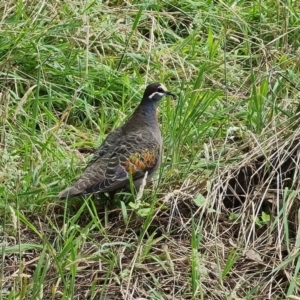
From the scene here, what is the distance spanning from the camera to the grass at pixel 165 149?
529 cm

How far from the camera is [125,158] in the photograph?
6090 mm

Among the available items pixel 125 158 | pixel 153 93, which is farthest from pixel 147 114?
pixel 125 158

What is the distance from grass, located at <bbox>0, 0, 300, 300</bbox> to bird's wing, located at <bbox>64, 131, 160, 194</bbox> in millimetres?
136

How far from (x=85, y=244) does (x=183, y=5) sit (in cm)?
321

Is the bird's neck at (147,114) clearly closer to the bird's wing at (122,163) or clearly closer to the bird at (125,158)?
the bird at (125,158)

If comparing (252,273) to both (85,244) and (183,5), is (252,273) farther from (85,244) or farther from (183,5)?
A: (183,5)

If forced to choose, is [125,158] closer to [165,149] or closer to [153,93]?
[165,149]

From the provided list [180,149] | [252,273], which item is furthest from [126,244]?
[180,149]

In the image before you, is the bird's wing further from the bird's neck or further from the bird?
the bird's neck

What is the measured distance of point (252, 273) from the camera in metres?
5.45

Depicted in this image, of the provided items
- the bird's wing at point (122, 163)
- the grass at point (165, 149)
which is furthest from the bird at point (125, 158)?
the grass at point (165, 149)

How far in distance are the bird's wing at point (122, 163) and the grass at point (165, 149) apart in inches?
5.4

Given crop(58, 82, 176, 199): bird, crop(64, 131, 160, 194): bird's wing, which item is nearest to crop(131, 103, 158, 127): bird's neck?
crop(58, 82, 176, 199): bird

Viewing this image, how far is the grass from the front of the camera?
5285mm
